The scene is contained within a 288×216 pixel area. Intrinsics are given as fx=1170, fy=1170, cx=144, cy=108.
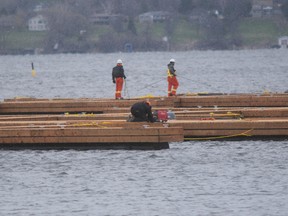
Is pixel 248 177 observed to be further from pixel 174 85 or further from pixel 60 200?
pixel 174 85

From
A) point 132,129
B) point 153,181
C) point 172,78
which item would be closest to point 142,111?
point 132,129

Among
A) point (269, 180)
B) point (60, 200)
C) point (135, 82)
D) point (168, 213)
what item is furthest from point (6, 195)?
point (135, 82)

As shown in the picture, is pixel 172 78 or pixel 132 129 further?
pixel 172 78

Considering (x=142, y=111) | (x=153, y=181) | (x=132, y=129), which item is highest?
(x=142, y=111)

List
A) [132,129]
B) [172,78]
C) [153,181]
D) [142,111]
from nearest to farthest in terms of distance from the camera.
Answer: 1. [153,181]
2. [132,129]
3. [142,111]
4. [172,78]

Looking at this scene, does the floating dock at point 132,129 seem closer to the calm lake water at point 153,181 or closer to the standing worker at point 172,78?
the calm lake water at point 153,181

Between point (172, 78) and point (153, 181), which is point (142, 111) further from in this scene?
point (172, 78)

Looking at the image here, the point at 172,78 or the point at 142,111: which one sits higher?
the point at 172,78

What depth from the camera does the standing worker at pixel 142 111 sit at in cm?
3794

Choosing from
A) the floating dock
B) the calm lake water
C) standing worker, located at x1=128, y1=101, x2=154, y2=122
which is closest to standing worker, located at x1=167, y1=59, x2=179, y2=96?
the floating dock

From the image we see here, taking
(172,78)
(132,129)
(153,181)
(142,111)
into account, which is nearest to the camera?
(153,181)

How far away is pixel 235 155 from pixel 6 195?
901 centimetres

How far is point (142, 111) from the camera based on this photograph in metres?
38.1

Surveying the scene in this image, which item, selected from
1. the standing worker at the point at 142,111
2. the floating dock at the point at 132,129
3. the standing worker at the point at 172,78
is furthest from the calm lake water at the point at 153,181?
the standing worker at the point at 172,78
